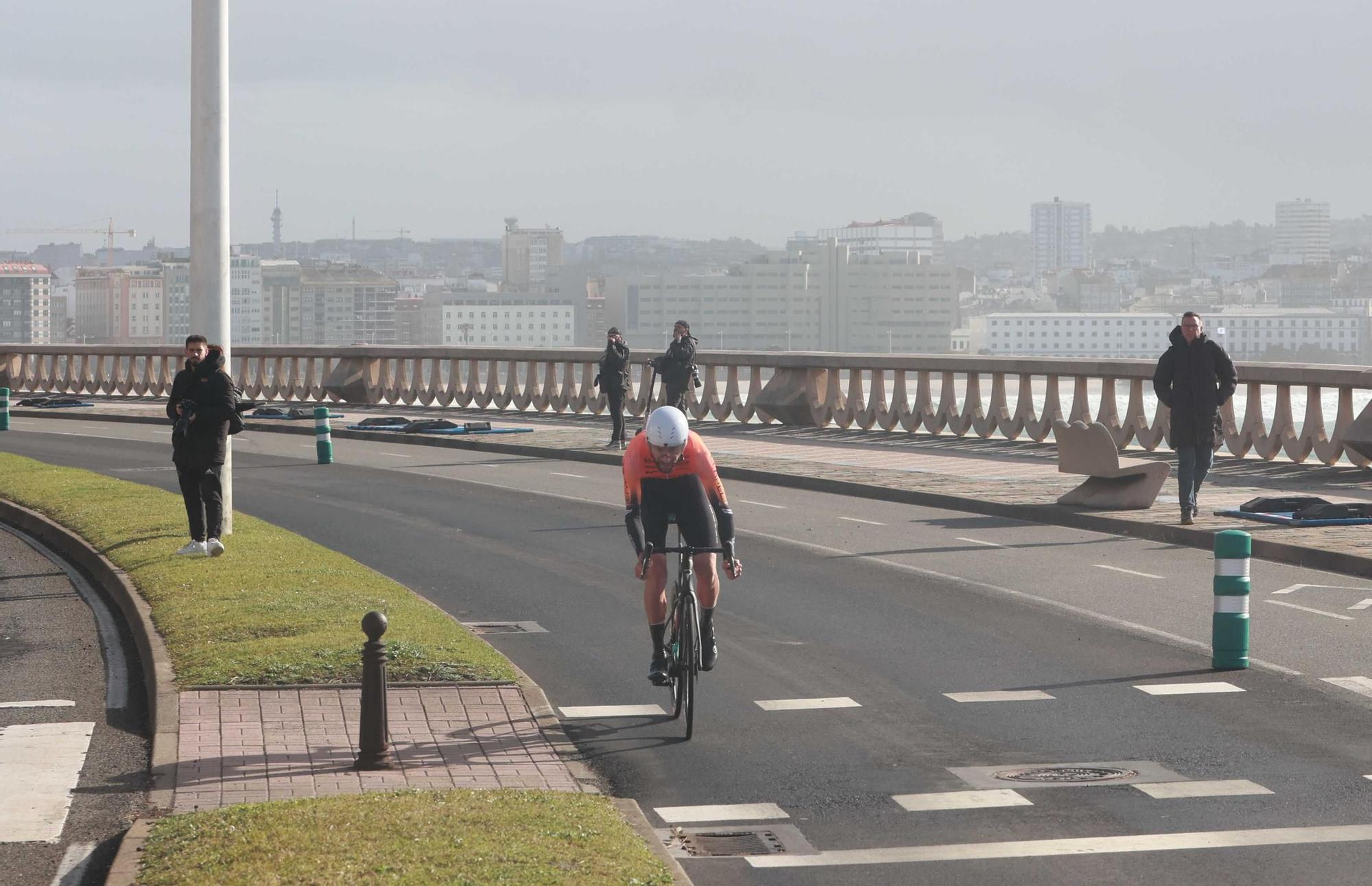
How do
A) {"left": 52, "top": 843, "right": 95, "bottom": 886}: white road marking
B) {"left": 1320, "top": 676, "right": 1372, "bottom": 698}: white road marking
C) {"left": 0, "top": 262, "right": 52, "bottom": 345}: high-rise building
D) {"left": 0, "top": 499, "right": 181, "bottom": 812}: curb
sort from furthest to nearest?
1. {"left": 0, "top": 262, "right": 52, "bottom": 345}: high-rise building
2. {"left": 1320, "top": 676, "right": 1372, "bottom": 698}: white road marking
3. {"left": 0, "top": 499, "right": 181, "bottom": 812}: curb
4. {"left": 52, "top": 843, "right": 95, "bottom": 886}: white road marking

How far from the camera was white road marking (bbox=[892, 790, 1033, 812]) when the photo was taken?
781 cm

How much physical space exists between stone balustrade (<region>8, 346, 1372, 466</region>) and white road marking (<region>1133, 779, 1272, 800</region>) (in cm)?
1547

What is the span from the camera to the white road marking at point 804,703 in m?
10.0

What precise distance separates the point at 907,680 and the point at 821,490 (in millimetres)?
12530

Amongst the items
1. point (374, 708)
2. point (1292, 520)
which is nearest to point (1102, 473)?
point (1292, 520)

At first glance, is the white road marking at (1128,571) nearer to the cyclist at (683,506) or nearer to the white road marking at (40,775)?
the cyclist at (683,506)

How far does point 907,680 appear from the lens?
10.8 metres

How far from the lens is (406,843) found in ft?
21.9

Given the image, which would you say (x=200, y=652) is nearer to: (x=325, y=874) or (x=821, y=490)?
(x=325, y=874)

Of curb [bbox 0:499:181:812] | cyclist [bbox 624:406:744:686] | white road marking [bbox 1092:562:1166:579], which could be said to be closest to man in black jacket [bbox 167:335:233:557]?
curb [bbox 0:499:181:812]

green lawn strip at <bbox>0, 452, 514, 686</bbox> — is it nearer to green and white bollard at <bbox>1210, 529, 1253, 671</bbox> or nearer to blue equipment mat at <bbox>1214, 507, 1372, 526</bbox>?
green and white bollard at <bbox>1210, 529, 1253, 671</bbox>

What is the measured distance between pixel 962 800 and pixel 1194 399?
36.1 ft

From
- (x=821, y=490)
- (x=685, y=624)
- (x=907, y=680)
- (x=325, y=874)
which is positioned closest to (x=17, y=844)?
(x=325, y=874)

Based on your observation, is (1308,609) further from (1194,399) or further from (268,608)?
(268,608)
